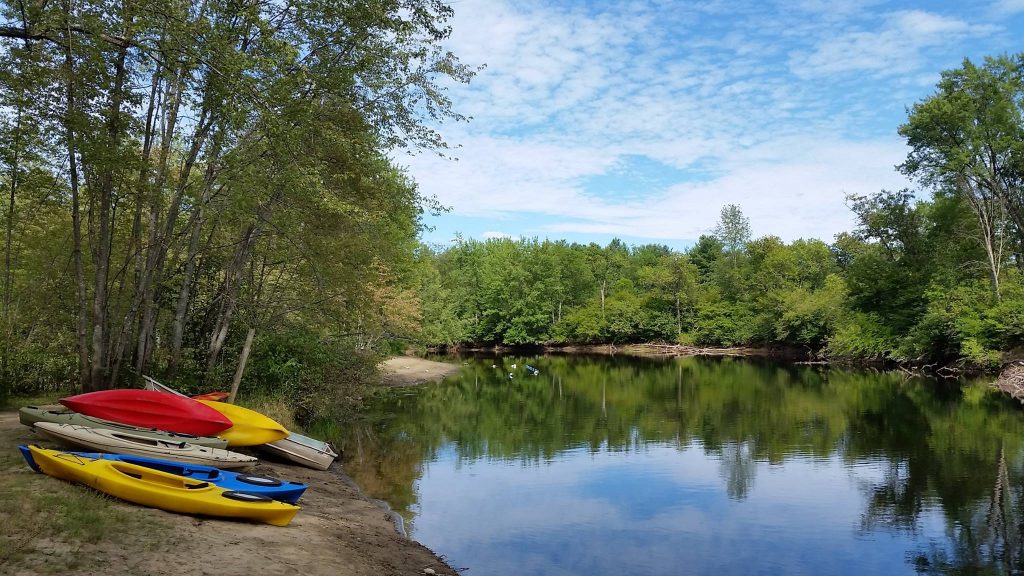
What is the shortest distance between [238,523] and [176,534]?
1.11 m

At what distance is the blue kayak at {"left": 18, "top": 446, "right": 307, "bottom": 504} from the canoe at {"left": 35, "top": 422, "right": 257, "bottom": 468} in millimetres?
481

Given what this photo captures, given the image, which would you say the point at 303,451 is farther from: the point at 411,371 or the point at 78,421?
the point at 411,371

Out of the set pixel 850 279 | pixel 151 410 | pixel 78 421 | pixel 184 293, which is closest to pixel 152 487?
pixel 78 421

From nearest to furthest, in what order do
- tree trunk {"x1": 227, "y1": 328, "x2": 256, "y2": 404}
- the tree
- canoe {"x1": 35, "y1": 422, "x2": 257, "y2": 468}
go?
canoe {"x1": 35, "y1": 422, "x2": 257, "y2": 468} → tree trunk {"x1": 227, "y1": 328, "x2": 256, "y2": 404} → the tree

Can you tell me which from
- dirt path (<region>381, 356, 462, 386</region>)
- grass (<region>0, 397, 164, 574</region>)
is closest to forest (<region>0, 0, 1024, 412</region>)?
dirt path (<region>381, 356, 462, 386</region>)

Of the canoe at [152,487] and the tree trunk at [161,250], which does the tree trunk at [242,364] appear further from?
the canoe at [152,487]

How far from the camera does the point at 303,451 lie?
13.8 m

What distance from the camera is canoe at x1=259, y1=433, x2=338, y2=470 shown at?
13.4 metres

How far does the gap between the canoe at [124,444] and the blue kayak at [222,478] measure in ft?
1.58

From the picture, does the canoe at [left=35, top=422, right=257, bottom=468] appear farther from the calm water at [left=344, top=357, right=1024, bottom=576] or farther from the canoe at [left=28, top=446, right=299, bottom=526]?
the calm water at [left=344, top=357, right=1024, bottom=576]

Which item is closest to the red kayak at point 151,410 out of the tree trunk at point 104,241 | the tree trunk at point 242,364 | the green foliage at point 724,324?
the tree trunk at point 104,241

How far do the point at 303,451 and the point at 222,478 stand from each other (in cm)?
442

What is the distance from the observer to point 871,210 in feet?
154

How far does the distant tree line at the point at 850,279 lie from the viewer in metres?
38.2
